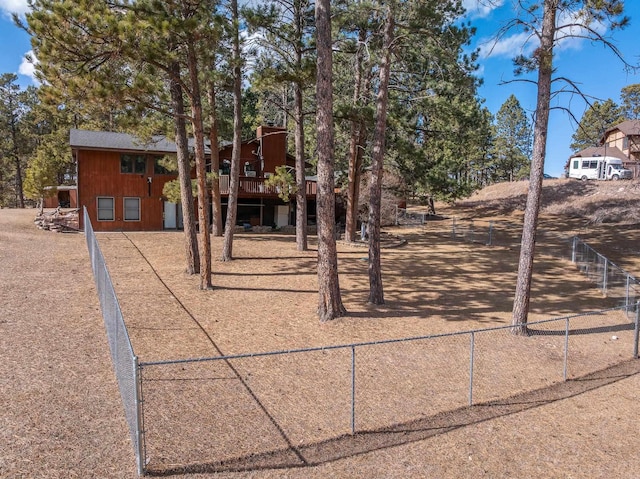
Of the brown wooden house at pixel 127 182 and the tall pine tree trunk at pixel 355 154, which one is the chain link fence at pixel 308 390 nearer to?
the tall pine tree trunk at pixel 355 154

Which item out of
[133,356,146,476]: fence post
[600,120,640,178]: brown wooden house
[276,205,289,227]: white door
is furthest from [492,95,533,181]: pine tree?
[133,356,146,476]: fence post

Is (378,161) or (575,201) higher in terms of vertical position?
(378,161)

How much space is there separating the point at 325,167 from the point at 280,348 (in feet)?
15.4

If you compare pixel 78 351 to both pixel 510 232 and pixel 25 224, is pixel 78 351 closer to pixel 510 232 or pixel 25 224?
pixel 25 224

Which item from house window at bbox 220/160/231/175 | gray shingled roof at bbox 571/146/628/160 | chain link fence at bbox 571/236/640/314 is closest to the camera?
chain link fence at bbox 571/236/640/314

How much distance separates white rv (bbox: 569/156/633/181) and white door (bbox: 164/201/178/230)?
135 ft

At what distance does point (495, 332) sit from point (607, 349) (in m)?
2.76

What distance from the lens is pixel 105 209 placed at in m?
27.0

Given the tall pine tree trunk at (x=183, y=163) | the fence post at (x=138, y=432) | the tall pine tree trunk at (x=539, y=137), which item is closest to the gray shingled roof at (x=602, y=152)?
the tall pine tree trunk at (x=539, y=137)

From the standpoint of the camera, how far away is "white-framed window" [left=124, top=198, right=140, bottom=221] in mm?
27531

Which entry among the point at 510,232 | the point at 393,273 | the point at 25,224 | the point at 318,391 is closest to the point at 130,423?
the point at 318,391

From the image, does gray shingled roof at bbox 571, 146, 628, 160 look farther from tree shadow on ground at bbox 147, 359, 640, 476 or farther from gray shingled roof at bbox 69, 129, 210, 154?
tree shadow on ground at bbox 147, 359, 640, 476

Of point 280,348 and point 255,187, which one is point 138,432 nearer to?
point 280,348

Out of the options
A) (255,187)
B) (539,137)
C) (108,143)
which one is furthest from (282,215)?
(539,137)
